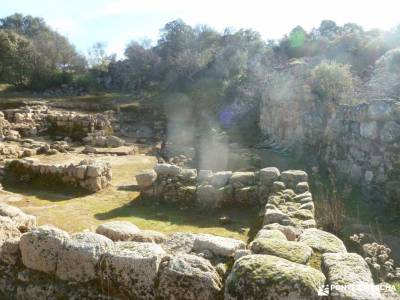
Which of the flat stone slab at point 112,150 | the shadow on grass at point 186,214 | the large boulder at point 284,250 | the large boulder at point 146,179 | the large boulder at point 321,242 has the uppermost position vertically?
the large boulder at point 284,250

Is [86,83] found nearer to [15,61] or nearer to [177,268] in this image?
[15,61]

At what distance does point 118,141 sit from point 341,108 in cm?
1067

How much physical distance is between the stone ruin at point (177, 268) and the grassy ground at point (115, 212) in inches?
120

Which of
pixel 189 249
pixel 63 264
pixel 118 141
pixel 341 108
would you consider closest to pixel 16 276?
pixel 63 264

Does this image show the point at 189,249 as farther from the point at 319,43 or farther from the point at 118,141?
the point at 319,43

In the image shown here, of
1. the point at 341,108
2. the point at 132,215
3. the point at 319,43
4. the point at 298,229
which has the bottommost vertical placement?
the point at 132,215

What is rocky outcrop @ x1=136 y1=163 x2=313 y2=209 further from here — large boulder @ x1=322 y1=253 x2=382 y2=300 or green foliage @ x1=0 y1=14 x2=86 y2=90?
green foliage @ x1=0 y1=14 x2=86 y2=90

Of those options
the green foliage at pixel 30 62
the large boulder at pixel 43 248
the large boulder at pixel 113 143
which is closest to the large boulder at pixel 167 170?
the large boulder at pixel 43 248

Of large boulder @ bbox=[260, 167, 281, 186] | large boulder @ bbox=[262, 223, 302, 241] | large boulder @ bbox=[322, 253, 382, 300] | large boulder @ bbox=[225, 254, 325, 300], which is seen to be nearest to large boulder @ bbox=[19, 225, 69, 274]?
large boulder @ bbox=[225, 254, 325, 300]

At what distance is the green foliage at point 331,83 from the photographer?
16375 mm

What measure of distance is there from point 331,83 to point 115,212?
10815 mm

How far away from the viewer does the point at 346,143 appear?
44.3ft

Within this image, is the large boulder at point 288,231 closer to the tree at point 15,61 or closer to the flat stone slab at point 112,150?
the flat stone slab at point 112,150

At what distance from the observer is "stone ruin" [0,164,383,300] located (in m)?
3.47
